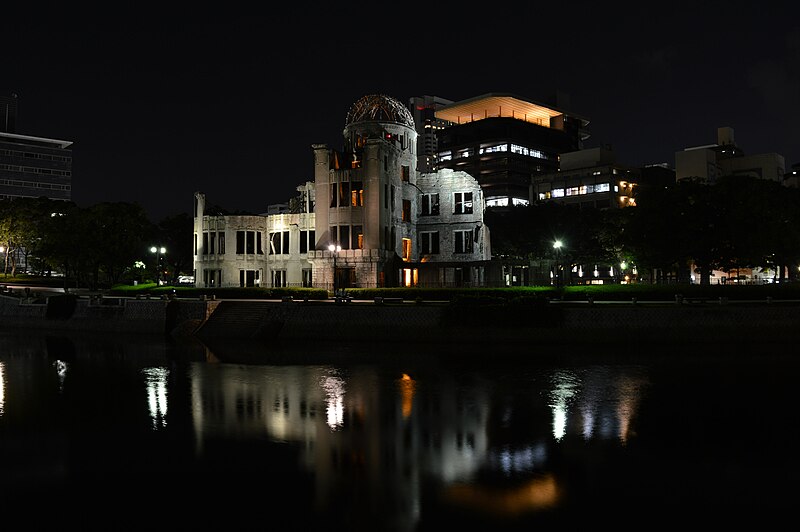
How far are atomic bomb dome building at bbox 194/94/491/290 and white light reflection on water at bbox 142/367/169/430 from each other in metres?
31.2

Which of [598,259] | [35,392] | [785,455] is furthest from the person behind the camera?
[598,259]

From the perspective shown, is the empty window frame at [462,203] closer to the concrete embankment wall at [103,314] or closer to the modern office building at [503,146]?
the concrete embankment wall at [103,314]

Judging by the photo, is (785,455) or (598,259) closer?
(785,455)

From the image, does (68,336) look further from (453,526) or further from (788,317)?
(788,317)

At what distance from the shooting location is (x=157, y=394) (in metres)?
27.3

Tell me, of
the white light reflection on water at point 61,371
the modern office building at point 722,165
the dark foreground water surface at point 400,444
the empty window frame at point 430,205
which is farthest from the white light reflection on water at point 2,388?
the modern office building at point 722,165

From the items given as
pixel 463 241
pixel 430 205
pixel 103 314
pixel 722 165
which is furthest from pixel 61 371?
pixel 722 165

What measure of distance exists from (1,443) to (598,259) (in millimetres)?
85799

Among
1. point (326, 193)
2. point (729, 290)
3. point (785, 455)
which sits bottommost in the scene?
point (785, 455)

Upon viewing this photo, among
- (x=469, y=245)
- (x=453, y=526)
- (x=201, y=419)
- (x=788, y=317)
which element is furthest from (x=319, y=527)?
(x=469, y=245)

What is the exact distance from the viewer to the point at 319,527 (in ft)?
42.0

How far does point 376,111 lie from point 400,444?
6257cm

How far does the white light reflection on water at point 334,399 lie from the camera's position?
22.1 metres

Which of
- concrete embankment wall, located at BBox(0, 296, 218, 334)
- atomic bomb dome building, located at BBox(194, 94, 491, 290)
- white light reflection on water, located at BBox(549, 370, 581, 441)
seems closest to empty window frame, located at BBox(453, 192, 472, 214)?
atomic bomb dome building, located at BBox(194, 94, 491, 290)
